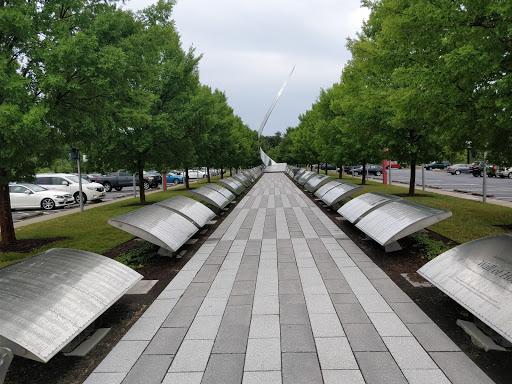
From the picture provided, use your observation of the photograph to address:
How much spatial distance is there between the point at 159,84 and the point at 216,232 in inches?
309

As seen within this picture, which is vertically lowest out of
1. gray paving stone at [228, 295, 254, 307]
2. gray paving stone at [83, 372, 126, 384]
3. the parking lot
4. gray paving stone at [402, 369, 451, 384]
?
gray paving stone at [83, 372, 126, 384]

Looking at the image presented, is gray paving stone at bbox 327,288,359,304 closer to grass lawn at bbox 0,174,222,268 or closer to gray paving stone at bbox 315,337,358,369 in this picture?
gray paving stone at bbox 315,337,358,369

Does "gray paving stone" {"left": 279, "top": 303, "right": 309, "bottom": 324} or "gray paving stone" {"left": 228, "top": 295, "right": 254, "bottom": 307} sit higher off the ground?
"gray paving stone" {"left": 279, "top": 303, "right": 309, "bottom": 324}

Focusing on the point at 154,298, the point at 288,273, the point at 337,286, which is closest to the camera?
the point at 154,298

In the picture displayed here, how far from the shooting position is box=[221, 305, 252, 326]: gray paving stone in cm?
418

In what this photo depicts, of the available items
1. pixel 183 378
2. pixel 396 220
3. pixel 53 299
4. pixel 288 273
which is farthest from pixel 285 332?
pixel 396 220

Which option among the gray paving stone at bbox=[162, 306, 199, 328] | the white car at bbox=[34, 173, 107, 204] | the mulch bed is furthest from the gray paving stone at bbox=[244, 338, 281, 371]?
the white car at bbox=[34, 173, 107, 204]

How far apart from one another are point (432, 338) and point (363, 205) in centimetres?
582

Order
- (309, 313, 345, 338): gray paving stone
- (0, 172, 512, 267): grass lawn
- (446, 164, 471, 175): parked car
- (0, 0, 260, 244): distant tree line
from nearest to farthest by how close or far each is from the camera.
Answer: (309, 313, 345, 338): gray paving stone
(0, 0, 260, 244): distant tree line
(0, 172, 512, 267): grass lawn
(446, 164, 471, 175): parked car

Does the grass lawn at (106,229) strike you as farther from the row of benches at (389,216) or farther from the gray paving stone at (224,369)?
the gray paving stone at (224,369)

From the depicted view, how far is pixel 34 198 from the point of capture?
17109 mm

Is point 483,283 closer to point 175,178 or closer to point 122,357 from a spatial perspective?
point 122,357

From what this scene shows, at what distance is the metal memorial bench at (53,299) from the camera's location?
2865 millimetres

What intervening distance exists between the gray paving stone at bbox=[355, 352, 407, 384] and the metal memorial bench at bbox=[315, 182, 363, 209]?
8889mm
